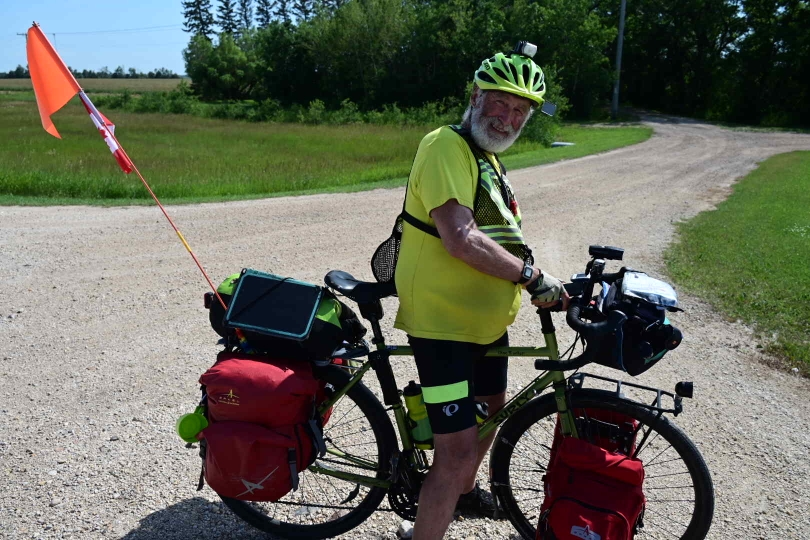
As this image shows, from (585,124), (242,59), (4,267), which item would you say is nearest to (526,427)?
(4,267)

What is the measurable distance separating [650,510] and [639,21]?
177 ft

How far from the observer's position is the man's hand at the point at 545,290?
2428 millimetres

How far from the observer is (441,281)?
244cm

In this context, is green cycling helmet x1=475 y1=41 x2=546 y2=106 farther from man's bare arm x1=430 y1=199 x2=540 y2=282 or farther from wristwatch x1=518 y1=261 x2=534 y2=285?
wristwatch x1=518 y1=261 x2=534 y2=285

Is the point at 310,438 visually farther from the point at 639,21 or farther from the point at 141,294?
the point at 639,21

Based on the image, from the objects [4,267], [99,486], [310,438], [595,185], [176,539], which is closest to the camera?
[310,438]

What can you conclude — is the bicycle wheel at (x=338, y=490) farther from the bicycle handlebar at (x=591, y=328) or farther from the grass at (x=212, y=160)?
the grass at (x=212, y=160)

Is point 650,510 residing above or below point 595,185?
below

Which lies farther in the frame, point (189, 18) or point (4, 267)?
point (189, 18)

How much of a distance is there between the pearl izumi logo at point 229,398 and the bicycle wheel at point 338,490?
1.26 feet

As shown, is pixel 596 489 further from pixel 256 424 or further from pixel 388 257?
pixel 256 424

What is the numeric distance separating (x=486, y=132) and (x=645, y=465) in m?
1.73

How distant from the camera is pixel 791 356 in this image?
4.97m

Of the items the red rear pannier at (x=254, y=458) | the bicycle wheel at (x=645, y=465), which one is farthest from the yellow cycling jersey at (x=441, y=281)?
the red rear pannier at (x=254, y=458)
